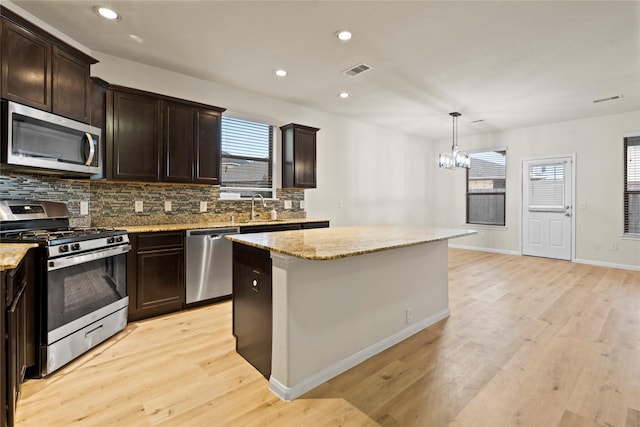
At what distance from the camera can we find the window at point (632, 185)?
5.32 m

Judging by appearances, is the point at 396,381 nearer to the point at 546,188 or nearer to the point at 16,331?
the point at 16,331

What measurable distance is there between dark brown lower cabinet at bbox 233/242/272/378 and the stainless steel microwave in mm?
1633

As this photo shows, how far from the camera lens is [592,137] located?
5.69 metres

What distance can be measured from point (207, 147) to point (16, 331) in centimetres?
254

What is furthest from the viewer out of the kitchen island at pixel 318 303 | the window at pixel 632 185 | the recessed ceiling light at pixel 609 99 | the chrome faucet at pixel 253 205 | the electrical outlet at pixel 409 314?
the window at pixel 632 185

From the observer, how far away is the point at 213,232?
3422mm

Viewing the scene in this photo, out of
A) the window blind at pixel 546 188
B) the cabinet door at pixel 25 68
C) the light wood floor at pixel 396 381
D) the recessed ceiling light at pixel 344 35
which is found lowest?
the light wood floor at pixel 396 381

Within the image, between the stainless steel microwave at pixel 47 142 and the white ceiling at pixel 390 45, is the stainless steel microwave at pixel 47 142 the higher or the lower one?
the lower one

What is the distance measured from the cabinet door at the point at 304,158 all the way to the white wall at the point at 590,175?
179 inches

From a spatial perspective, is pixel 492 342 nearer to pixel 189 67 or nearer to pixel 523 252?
pixel 189 67

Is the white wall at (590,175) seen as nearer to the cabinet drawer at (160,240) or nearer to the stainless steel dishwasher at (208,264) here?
the stainless steel dishwasher at (208,264)

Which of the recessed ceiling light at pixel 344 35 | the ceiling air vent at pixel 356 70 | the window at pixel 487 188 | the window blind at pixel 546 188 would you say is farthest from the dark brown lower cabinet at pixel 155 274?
the window blind at pixel 546 188

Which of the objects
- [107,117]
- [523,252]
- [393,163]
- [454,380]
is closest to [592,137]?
[523,252]

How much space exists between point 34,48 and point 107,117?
77 cm
